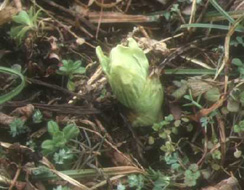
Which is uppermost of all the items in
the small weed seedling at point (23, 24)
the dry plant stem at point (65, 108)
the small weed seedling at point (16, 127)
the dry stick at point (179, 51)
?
the small weed seedling at point (23, 24)

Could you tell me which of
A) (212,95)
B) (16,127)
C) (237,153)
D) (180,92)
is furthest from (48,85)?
(237,153)

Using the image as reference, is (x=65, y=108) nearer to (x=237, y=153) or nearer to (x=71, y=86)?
(x=71, y=86)

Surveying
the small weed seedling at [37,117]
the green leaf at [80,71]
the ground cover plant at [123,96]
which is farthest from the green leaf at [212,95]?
the small weed seedling at [37,117]

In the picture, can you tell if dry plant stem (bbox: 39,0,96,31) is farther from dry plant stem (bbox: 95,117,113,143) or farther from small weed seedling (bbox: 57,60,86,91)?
dry plant stem (bbox: 95,117,113,143)

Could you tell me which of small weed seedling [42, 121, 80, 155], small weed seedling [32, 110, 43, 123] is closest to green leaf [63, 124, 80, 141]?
small weed seedling [42, 121, 80, 155]

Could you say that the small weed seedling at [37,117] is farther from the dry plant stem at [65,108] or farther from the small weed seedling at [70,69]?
the small weed seedling at [70,69]

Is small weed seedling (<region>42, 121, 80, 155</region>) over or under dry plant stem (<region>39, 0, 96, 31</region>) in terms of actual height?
under

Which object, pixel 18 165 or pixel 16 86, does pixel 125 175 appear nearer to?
pixel 18 165
